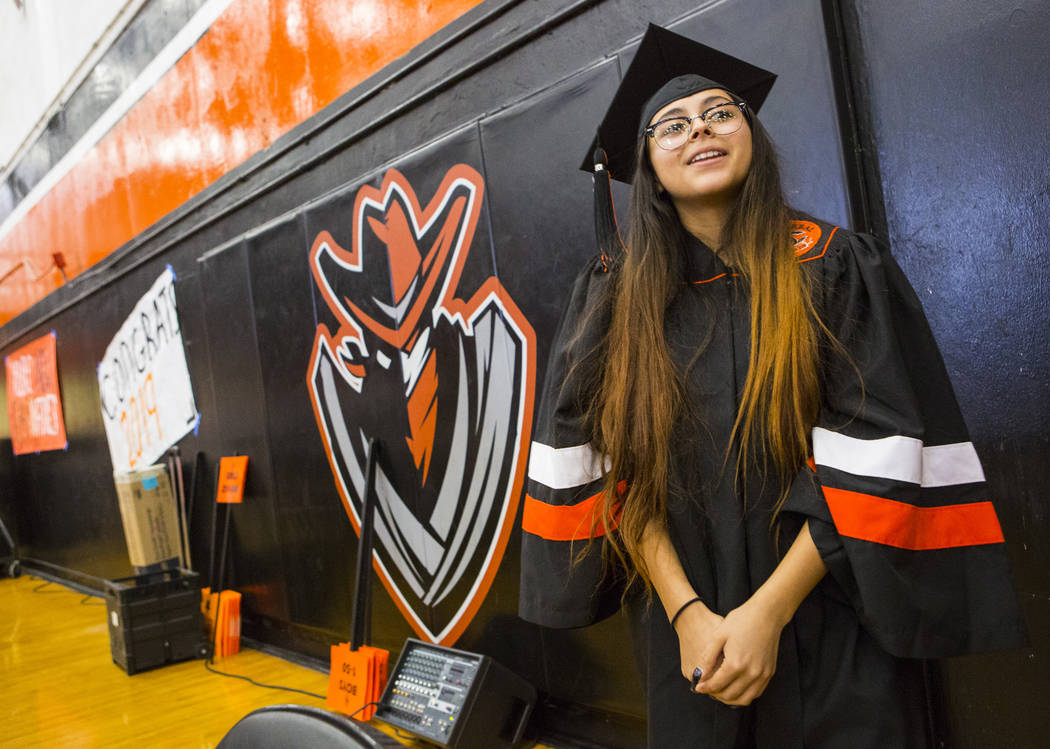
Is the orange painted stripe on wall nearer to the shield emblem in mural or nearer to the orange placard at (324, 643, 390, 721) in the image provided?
the shield emblem in mural

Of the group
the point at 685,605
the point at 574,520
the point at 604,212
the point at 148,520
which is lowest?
the point at 148,520

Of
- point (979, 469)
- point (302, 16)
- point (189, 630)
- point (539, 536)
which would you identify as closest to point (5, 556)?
point (189, 630)

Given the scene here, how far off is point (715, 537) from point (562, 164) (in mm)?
1388

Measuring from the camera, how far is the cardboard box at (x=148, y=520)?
400 cm

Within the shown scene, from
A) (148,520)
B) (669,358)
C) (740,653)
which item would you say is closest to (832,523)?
(740,653)

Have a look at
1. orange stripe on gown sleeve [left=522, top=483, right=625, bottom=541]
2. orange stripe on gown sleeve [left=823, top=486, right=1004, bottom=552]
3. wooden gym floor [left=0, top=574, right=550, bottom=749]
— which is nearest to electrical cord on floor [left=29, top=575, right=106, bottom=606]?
wooden gym floor [left=0, top=574, right=550, bottom=749]

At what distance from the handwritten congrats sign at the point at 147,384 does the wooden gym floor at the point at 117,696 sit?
1182 mm

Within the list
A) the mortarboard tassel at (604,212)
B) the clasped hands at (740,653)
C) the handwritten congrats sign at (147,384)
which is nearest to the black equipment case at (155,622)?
the handwritten congrats sign at (147,384)

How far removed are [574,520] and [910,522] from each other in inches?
17.4

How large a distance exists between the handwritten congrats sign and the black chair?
12.6ft

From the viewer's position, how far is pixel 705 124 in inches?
45.9

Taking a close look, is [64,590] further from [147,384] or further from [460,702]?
[460,702]

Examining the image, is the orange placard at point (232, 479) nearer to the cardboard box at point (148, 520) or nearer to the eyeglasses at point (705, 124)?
the cardboard box at point (148, 520)

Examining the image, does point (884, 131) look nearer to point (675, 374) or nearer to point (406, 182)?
point (675, 374)
